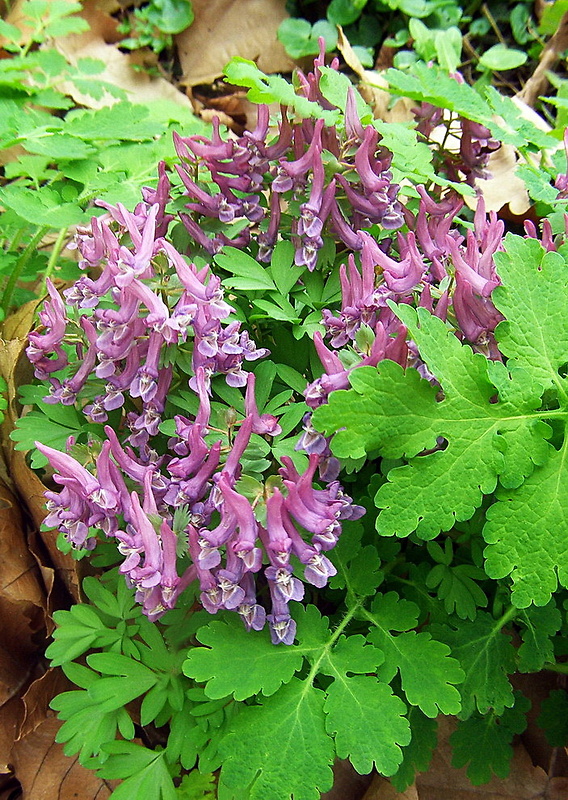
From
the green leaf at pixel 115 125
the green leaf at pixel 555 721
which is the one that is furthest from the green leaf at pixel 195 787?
the green leaf at pixel 115 125

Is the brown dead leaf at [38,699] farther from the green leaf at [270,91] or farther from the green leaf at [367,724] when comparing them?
the green leaf at [270,91]

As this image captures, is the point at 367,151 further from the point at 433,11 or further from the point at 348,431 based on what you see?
the point at 433,11

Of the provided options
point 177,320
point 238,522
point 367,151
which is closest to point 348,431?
point 238,522

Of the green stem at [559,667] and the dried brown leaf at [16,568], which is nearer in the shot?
the green stem at [559,667]

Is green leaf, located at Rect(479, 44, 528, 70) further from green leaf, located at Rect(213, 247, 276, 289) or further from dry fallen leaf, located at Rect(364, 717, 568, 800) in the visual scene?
dry fallen leaf, located at Rect(364, 717, 568, 800)

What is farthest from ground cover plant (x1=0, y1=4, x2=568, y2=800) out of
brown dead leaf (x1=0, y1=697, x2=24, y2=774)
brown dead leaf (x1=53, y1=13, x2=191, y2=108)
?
brown dead leaf (x1=53, y1=13, x2=191, y2=108)

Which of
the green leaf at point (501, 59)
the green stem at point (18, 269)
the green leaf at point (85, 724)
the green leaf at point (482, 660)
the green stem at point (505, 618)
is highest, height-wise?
the green leaf at point (501, 59)
